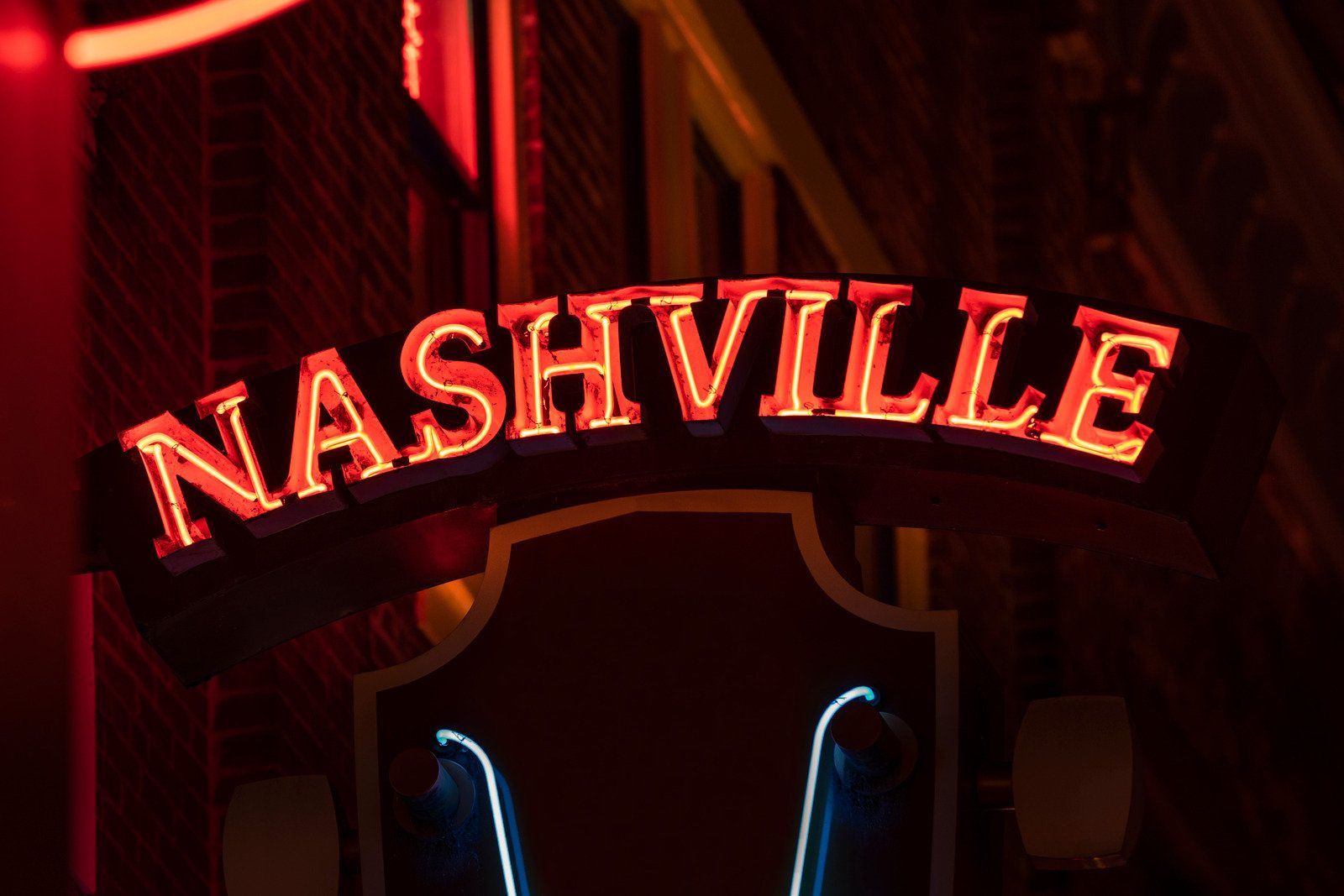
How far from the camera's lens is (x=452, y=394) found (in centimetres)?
571

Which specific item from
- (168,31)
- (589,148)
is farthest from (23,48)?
(589,148)

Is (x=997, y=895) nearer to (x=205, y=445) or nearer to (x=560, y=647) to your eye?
(x=560, y=647)

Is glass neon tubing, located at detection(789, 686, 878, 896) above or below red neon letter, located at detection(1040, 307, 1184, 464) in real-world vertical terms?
below

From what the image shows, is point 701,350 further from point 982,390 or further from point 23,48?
point 23,48

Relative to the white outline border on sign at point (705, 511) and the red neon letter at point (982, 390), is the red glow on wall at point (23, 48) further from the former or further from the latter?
the red neon letter at point (982, 390)

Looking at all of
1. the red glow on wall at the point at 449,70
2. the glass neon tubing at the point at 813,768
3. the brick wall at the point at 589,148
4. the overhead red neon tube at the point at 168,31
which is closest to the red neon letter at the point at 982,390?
the glass neon tubing at the point at 813,768

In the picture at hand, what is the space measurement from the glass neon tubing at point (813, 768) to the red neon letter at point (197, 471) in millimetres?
1422

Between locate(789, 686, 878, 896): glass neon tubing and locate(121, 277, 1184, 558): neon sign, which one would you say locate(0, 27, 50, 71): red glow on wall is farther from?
locate(789, 686, 878, 896): glass neon tubing

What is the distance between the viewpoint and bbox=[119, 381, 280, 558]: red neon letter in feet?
18.3

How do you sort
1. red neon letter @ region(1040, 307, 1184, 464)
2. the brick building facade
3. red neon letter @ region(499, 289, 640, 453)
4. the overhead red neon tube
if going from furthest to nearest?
1. the brick building facade
2. red neon letter @ region(499, 289, 640, 453)
3. red neon letter @ region(1040, 307, 1184, 464)
4. the overhead red neon tube

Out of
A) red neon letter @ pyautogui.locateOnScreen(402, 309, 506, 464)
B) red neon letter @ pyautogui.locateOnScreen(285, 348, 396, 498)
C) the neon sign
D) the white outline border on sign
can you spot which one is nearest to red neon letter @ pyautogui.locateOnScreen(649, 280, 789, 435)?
the neon sign

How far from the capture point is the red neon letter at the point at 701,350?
18.6ft

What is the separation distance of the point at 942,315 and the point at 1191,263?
12029mm

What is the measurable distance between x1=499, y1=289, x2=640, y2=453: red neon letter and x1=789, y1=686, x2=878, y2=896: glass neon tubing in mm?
846
